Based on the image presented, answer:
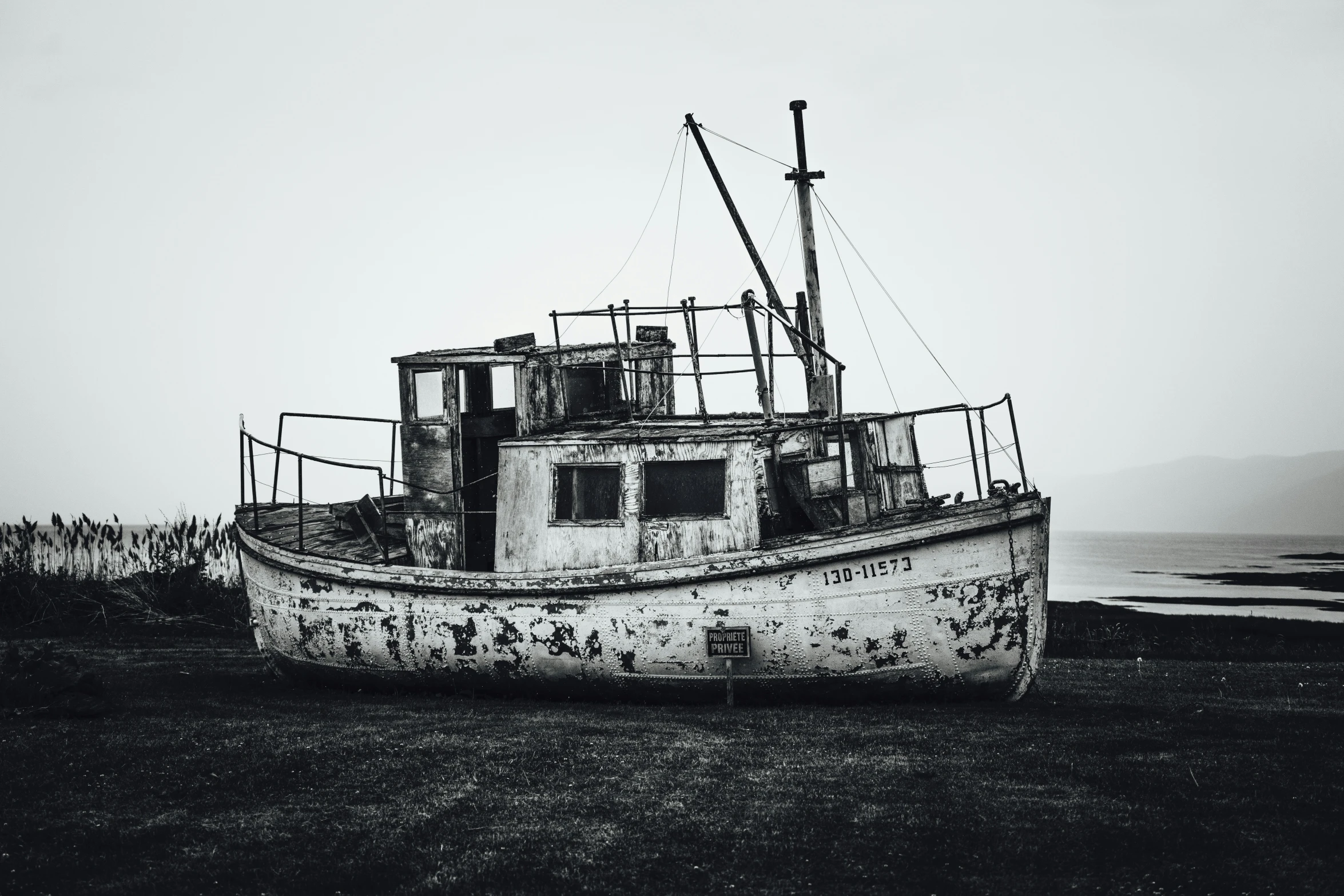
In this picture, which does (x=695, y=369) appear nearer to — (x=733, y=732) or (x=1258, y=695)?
(x=733, y=732)

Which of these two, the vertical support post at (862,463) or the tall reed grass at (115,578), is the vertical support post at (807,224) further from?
the tall reed grass at (115,578)

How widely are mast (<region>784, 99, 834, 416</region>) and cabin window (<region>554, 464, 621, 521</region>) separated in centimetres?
331

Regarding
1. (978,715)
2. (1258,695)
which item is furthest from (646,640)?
(1258,695)

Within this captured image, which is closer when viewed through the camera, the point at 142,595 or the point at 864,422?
the point at 864,422

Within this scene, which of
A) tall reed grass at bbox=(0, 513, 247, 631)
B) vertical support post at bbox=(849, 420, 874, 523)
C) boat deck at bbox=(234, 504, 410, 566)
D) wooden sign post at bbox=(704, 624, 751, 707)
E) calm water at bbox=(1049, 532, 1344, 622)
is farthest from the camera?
calm water at bbox=(1049, 532, 1344, 622)

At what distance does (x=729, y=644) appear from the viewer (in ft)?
33.4

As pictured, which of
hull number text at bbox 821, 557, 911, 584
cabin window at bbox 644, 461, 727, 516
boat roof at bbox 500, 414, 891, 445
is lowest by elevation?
hull number text at bbox 821, 557, 911, 584

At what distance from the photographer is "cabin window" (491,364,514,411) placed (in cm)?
1202

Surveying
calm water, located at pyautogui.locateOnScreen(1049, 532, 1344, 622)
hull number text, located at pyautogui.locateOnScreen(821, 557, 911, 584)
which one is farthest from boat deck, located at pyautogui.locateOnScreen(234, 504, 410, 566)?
calm water, located at pyautogui.locateOnScreen(1049, 532, 1344, 622)

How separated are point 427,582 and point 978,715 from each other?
5.52 meters

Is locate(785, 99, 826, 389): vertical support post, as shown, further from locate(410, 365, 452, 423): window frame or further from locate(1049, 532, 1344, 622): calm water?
locate(1049, 532, 1344, 622): calm water

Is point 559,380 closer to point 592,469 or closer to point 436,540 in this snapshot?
point 592,469

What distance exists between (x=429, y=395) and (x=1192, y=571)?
130ft

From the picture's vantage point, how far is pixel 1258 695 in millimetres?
11211
